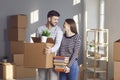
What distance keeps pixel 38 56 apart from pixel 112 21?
330 centimetres

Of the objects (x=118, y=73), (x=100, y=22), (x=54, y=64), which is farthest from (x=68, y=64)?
(x=100, y=22)

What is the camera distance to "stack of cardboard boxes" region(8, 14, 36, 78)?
6481 mm

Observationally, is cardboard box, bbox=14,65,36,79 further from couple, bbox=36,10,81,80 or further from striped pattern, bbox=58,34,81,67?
striped pattern, bbox=58,34,81,67

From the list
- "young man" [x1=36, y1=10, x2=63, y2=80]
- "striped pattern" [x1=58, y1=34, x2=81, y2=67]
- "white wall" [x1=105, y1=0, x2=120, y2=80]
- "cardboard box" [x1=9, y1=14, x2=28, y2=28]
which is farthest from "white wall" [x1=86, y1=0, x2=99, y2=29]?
"striped pattern" [x1=58, y1=34, x2=81, y2=67]

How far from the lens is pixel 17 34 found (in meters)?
6.55

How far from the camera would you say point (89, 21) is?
24.1 ft

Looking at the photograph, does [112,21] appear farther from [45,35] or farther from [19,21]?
[45,35]

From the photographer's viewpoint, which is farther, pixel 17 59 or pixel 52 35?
pixel 17 59

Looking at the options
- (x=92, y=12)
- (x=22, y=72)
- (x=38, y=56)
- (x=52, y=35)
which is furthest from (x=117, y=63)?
(x=92, y=12)

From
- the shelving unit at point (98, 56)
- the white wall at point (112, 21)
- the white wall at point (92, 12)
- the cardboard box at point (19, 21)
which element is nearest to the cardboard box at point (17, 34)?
the cardboard box at point (19, 21)

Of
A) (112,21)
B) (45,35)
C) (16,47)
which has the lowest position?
(16,47)

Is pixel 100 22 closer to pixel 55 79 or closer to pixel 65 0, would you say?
pixel 65 0

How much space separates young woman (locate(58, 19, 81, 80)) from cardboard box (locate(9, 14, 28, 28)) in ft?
12.3

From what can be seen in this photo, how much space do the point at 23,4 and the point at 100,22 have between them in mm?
2125
